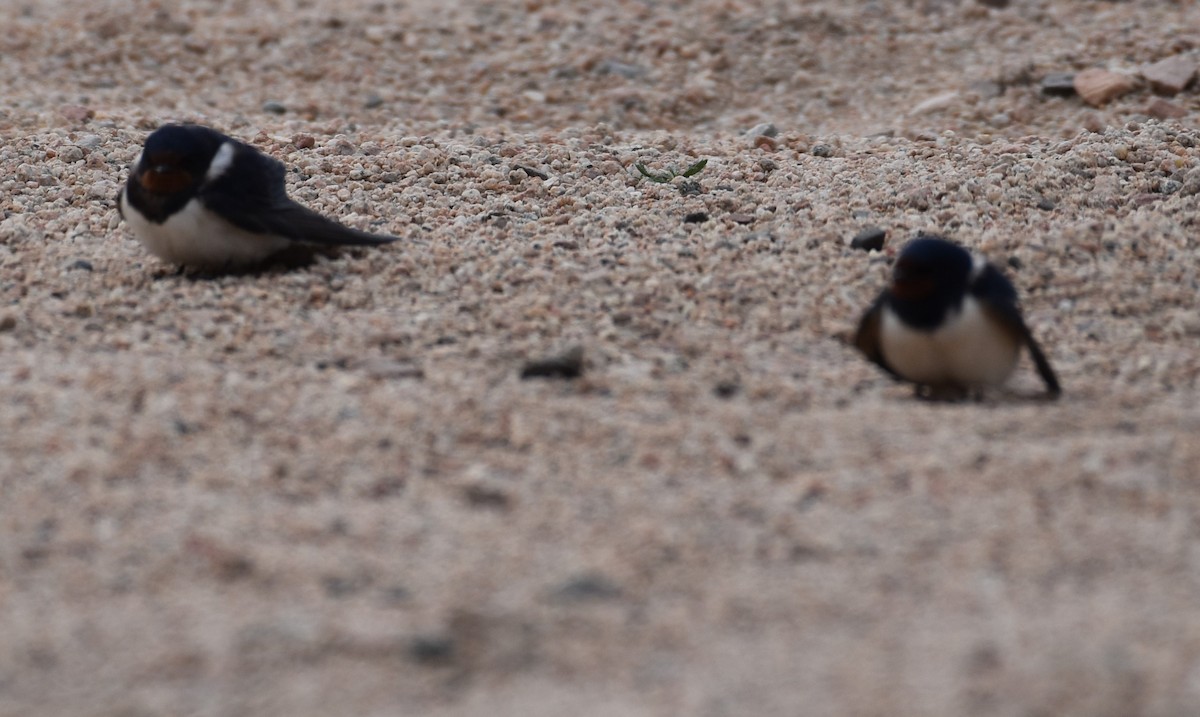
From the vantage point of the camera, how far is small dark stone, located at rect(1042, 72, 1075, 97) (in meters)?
7.50

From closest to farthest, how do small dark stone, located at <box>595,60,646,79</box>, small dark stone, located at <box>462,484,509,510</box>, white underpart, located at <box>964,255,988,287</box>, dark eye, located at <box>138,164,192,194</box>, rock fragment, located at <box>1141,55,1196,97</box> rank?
1. small dark stone, located at <box>462,484,509,510</box>
2. white underpart, located at <box>964,255,988,287</box>
3. dark eye, located at <box>138,164,192,194</box>
4. rock fragment, located at <box>1141,55,1196,97</box>
5. small dark stone, located at <box>595,60,646,79</box>

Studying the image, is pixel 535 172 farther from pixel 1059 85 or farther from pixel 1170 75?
pixel 1170 75

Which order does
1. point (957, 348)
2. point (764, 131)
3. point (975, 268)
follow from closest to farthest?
point (957, 348) < point (975, 268) < point (764, 131)

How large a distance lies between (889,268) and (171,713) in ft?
10.1

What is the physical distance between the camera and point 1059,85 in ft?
24.6

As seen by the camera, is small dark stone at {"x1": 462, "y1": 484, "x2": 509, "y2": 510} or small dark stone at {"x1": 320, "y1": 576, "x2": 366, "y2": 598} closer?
small dark stone at {"x1": 320, "y1": 576, "x2": 366, "y2": 598}

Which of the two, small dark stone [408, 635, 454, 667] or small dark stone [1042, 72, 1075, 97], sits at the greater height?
small dark stone [408, 635, 454, 667]

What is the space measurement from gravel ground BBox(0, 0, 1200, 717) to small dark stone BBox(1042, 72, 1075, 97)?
45mm

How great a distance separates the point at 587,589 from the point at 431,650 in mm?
359

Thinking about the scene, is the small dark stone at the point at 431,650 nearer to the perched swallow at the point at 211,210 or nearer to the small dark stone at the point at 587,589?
the small dark stone at the point at 587,589

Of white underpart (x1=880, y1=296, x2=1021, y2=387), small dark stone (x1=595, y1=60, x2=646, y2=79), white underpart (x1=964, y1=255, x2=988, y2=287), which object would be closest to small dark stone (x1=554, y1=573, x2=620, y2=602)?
white underpart (x1=880, y1=296, x2=1021, y2=387)

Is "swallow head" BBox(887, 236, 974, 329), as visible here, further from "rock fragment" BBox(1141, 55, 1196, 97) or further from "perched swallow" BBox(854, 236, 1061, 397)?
"rock fragment" BBox(1141, 55, 1196, 97)

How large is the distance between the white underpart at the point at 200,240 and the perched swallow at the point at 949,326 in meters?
2.19

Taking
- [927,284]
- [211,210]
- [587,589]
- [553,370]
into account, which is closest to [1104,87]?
[927,284]
